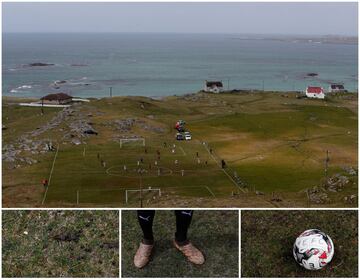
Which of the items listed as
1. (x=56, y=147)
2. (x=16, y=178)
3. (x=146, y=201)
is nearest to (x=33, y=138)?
(x=56, y=147)

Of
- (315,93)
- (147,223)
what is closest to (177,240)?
(147,223)

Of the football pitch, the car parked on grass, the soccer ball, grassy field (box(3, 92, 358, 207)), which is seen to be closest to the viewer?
the soccer ball

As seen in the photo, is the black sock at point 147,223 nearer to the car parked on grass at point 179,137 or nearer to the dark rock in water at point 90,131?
the car parked on grass at point 179,137

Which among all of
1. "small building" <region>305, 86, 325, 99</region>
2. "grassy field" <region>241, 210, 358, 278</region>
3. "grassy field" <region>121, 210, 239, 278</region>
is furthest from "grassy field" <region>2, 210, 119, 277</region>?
"small building" <region>305, 86, 325, 99</region>

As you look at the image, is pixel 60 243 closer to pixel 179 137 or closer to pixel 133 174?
pixel 133 174

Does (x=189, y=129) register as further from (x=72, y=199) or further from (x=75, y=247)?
(x=75, y=247)

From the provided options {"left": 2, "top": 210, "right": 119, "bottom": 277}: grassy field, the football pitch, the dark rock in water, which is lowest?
the football pitch

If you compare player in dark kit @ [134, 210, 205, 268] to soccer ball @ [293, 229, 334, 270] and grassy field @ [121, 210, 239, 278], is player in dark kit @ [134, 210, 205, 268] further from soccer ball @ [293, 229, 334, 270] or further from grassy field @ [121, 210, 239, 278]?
soccer ball @ [293, 229, 334, 270]
